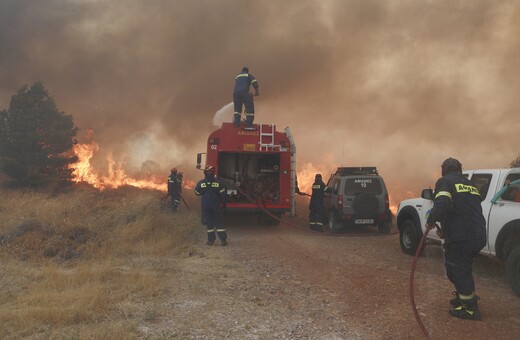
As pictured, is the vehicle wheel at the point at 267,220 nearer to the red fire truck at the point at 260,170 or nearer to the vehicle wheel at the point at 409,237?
the red fire truck at the point at 260,170

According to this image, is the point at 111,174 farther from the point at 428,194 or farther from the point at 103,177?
the point at 428,194

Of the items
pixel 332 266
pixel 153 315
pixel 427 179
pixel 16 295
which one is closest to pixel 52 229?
pixel 16 295

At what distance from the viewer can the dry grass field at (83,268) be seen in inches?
154

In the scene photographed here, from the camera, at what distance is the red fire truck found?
430 inches

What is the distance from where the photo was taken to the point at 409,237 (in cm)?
789

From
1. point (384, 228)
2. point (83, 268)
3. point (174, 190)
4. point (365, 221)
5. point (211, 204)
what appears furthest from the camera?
point (174, 190)

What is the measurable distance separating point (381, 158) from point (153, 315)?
19.0 metres

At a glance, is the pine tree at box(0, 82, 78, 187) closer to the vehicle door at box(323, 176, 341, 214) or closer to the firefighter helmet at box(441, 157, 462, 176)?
the vehicle door at box(323, 176, 341, 214)

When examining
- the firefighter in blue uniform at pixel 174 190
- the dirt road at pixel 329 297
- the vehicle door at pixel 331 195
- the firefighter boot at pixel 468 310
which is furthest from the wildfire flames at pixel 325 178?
the firefighter boot at pixel 468 310

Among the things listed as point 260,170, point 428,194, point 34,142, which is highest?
point 34,142

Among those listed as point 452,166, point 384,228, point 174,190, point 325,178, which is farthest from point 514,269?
point 325,178

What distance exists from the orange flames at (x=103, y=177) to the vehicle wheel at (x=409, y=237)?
53.1 ft

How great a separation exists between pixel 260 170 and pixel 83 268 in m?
6.73

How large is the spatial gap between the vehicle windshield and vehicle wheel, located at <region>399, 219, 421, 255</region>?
2.62m
